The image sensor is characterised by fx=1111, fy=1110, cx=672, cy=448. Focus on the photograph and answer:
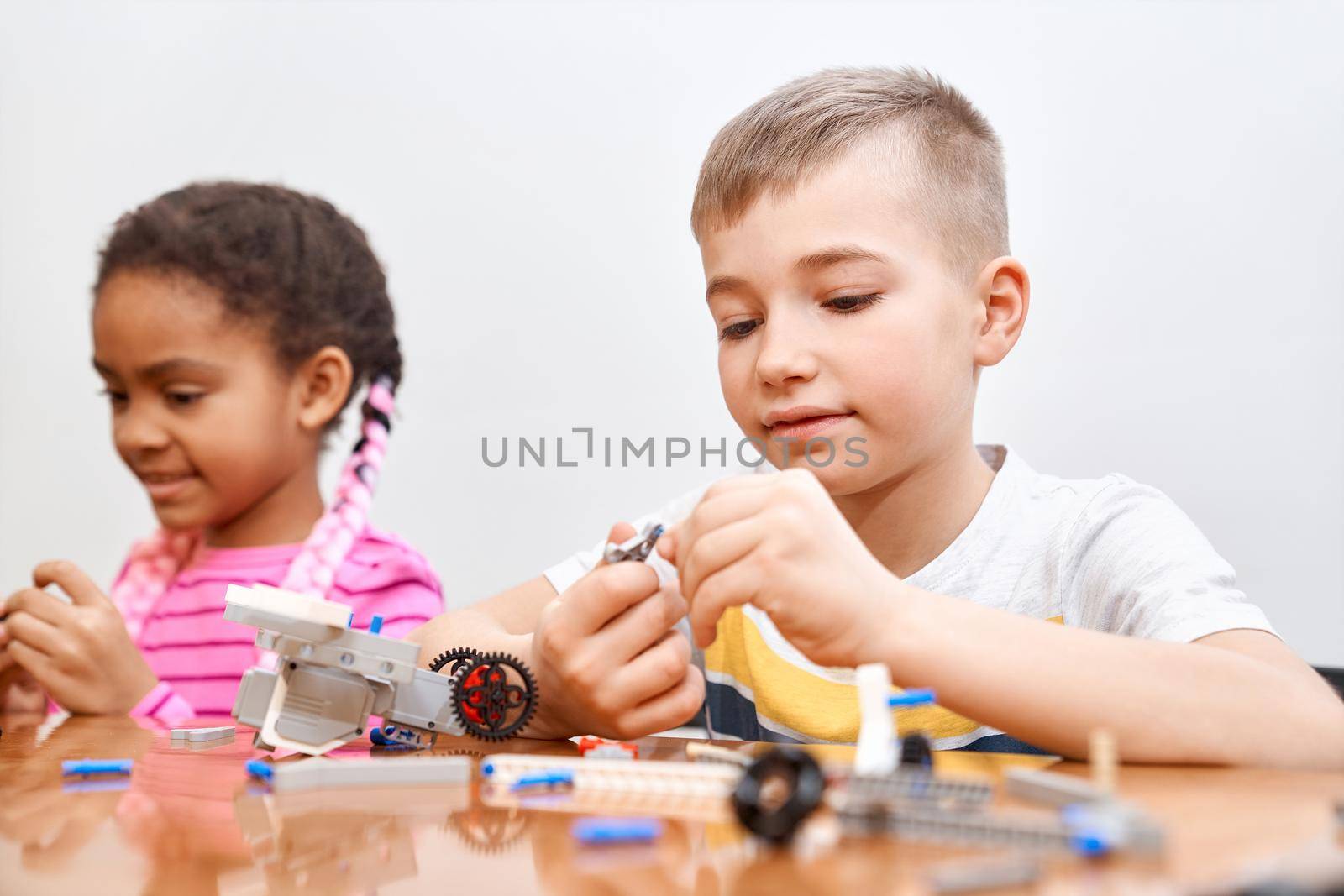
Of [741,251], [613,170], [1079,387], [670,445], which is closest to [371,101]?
[613,170]

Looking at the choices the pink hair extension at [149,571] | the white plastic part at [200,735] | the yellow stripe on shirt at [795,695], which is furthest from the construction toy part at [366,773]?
the pink hair extension at [149,571]

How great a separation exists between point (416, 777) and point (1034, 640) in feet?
1.28

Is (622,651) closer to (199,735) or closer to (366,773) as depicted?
(366,773)

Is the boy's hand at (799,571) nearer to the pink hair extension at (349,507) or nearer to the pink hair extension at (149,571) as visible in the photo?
the pink hair extension at (349,507)

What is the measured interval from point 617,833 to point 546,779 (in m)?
0.16

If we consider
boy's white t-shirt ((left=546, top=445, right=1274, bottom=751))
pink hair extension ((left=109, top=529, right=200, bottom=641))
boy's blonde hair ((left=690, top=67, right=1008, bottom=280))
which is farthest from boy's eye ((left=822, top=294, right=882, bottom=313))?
pink hair extension ((left=109, top=529, right=200, bottom=641))

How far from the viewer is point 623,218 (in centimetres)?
177

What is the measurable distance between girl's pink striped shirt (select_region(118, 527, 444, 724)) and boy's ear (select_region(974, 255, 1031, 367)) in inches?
32.7

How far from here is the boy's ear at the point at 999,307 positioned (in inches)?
44.3

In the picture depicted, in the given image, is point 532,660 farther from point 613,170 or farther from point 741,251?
point 613,170

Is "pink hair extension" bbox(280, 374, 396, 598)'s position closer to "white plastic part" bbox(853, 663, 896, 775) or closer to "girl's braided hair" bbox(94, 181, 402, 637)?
"girl's braided hair" bbox(94, 181, 402, 637)

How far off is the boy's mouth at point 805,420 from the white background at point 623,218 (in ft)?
1.94

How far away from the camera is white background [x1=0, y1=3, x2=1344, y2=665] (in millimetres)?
1338

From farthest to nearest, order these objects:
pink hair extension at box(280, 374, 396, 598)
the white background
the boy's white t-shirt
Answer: pink hair extension at box(280, 374, 396, 598) < the white background < the boy's white t-shirt
